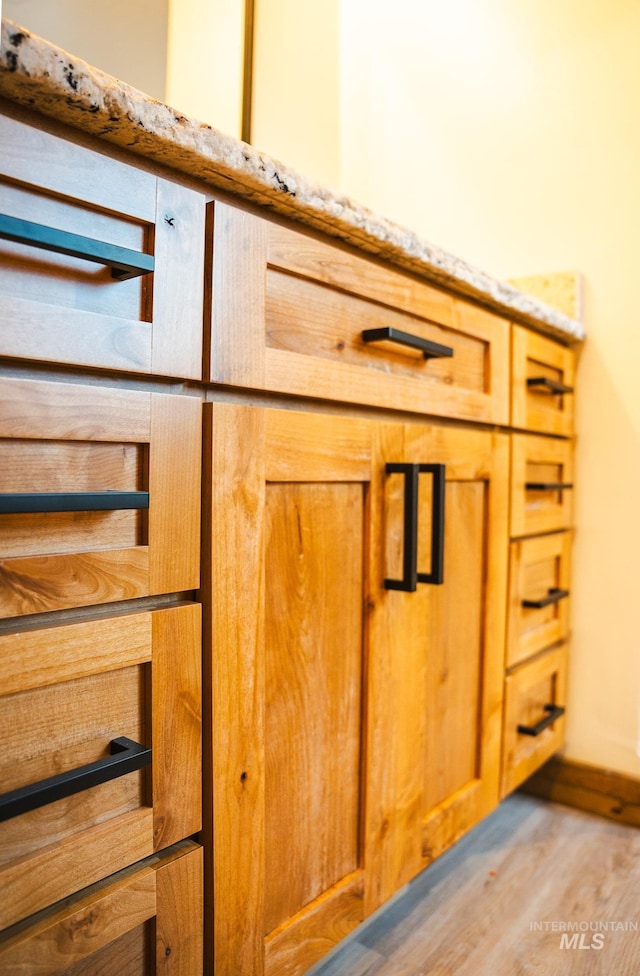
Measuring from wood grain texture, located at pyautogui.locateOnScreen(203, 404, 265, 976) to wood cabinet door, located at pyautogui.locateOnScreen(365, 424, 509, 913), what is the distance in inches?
8.5

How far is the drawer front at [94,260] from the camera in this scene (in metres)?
0.55

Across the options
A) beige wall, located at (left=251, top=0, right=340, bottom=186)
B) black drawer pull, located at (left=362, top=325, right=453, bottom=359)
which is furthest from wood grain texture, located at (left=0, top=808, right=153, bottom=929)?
beige wall, located at (left=251, top=0, right=340, bottom=186)

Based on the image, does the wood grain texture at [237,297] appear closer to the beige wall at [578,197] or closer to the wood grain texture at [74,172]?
the wood grain texture at [74,172]

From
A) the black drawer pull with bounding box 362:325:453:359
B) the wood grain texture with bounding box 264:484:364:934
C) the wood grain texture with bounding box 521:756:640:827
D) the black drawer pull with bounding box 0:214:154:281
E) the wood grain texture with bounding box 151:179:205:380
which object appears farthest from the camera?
the wood grain texture with bounding box 521:756:640:827

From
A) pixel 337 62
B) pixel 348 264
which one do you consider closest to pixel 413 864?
pixel 348 264

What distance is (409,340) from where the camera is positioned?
929 mm

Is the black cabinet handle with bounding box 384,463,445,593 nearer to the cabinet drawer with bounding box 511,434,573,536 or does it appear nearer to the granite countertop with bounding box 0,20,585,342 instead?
the granite countertop with bounding box 0,20,585,342

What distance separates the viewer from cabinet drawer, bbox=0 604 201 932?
554 millimetres

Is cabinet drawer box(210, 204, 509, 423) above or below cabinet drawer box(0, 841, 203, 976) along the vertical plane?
above

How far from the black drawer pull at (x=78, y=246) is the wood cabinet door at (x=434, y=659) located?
41 cm

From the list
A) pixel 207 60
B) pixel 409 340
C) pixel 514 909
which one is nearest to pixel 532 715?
pixel 514 909

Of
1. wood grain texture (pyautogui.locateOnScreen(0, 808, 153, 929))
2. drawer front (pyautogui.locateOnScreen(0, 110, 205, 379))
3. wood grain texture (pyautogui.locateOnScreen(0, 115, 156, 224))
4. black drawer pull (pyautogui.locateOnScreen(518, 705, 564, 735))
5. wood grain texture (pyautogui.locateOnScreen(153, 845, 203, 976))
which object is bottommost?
black drawer pull (pyautogui.locateOnScreen(518, 705, 564, 735))

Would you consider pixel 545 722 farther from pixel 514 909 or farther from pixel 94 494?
pixel 94 494

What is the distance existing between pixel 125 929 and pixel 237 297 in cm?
60
